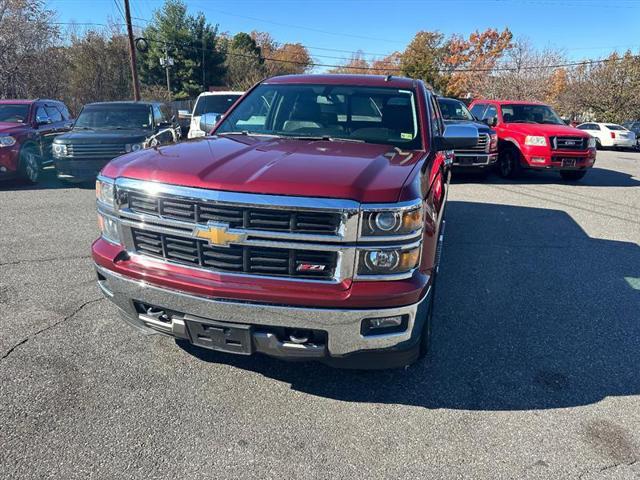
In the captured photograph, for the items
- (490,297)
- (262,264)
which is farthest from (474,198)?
(262,264)

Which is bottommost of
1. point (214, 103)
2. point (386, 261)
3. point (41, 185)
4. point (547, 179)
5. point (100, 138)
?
point (41, 185)

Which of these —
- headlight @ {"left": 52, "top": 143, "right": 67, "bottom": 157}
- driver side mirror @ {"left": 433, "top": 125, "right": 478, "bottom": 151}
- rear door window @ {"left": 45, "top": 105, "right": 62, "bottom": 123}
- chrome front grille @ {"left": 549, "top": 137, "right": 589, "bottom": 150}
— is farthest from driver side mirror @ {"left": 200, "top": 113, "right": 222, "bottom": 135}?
chrome front grille @ {"left": 549, "top": 137, "right": 589, "bottom": 150}

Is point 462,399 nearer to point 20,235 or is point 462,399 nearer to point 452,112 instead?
point 20,235

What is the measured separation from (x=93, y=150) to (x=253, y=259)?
761 centimetres

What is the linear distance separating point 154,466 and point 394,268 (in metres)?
1.54

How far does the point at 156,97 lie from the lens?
36.8 m

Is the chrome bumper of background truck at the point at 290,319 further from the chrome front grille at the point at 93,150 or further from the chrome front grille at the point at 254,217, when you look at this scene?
the chrome front grille at the point at 93,150

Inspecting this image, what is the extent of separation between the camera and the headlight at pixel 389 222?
2.30 metres

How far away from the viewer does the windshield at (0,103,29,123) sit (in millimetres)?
9930

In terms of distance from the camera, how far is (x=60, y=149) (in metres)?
8.81

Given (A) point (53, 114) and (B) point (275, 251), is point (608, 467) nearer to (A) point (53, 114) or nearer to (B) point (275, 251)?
(B) point (275, 251)

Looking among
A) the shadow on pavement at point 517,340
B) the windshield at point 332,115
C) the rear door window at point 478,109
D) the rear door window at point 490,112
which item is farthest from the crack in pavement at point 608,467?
the rear door window at point 478,109

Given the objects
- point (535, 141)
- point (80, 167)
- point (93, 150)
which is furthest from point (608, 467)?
point (535, 141)

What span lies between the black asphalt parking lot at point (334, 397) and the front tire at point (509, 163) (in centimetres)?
709
